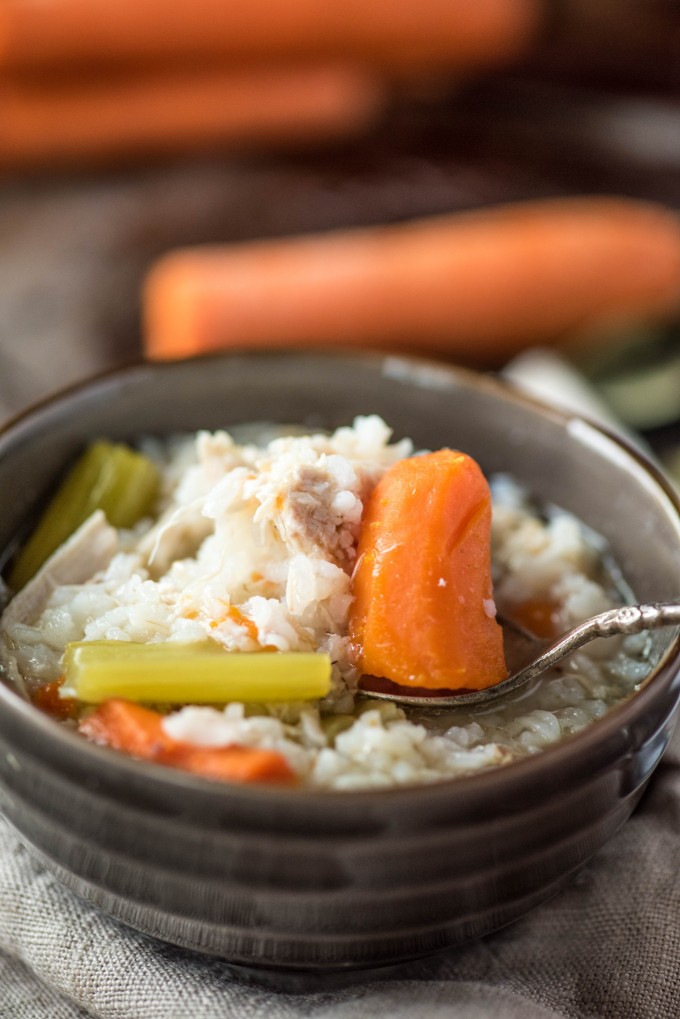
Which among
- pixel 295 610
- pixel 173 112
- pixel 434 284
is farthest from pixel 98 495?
pixel 173 112

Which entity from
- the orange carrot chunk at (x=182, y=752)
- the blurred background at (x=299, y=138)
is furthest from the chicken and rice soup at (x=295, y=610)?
the blurred background at (x=299, y=138)

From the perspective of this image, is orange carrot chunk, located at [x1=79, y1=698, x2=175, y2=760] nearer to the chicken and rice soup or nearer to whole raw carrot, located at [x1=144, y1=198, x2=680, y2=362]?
the chicken and rice soup

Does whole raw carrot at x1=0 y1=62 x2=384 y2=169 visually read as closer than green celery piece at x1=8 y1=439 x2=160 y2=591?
No

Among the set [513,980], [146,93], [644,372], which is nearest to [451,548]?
[513,980]

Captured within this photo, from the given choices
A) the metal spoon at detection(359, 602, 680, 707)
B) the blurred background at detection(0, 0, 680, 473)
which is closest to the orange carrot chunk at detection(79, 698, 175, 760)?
the metal spoon at detection(359, 602, 680, 707)

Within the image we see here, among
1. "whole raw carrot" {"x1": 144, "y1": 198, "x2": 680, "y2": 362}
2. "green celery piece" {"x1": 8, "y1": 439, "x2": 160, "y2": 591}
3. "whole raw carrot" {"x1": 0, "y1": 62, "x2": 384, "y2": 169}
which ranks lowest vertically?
"whole raw carrot" {"x1": 144, "y1": 198, "x2": 680, "y2": 362}
